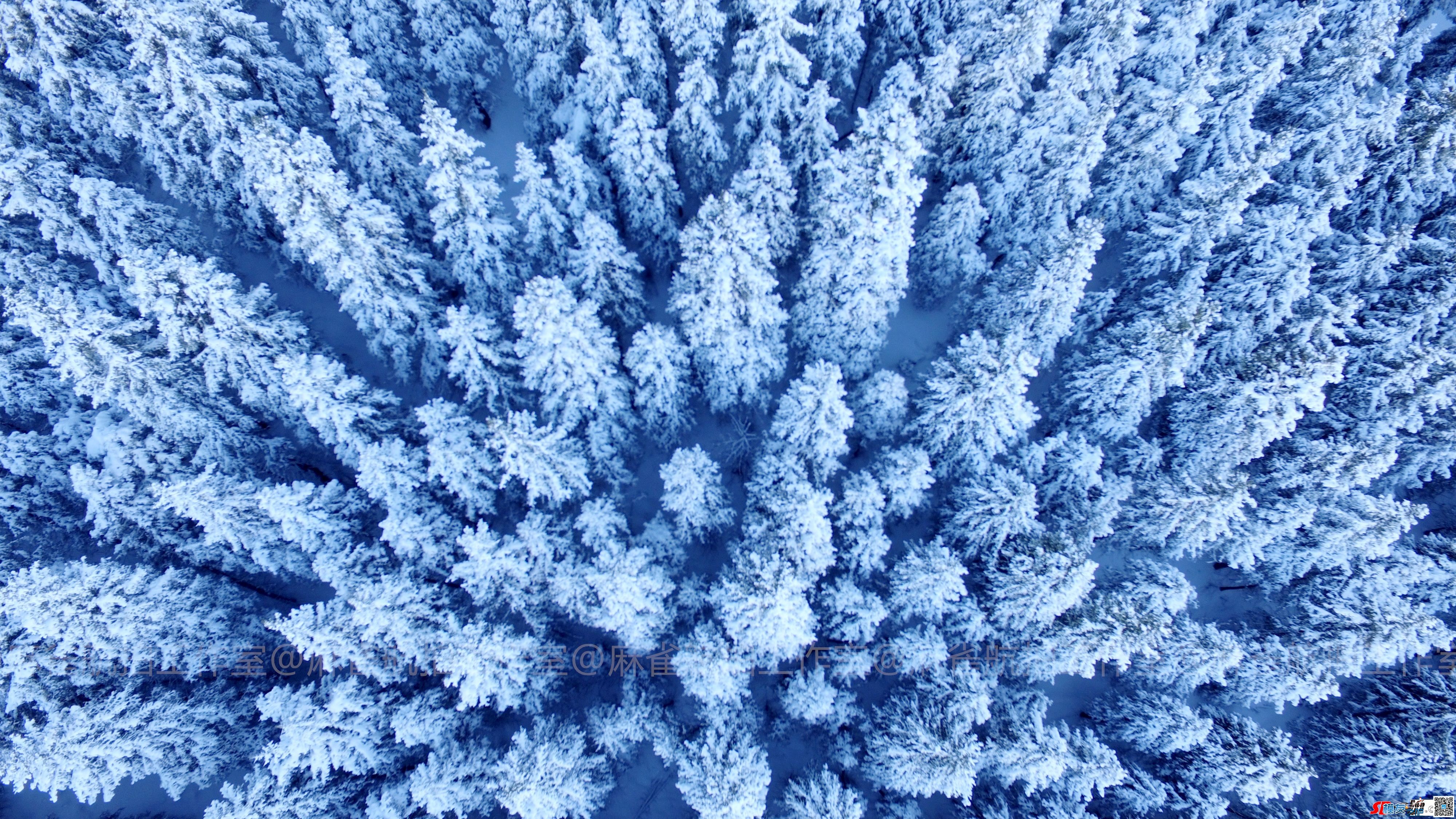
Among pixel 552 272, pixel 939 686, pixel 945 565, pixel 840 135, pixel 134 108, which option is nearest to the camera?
pixel 945 565

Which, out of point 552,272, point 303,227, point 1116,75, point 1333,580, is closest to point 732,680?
point 552,272

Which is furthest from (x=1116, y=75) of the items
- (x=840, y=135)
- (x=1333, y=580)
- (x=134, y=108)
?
(x=134, y=108)

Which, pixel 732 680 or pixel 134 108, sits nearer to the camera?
pixel 732 680

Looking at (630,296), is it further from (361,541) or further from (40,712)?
(40,712)

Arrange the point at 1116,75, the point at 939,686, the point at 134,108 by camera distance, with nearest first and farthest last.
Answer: the point at 939,686 < the point at 134,108 < the point at 1116,75

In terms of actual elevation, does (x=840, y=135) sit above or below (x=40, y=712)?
above

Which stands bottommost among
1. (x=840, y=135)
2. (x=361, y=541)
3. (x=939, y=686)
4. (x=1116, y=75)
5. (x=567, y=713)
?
(x=939, y=686)
